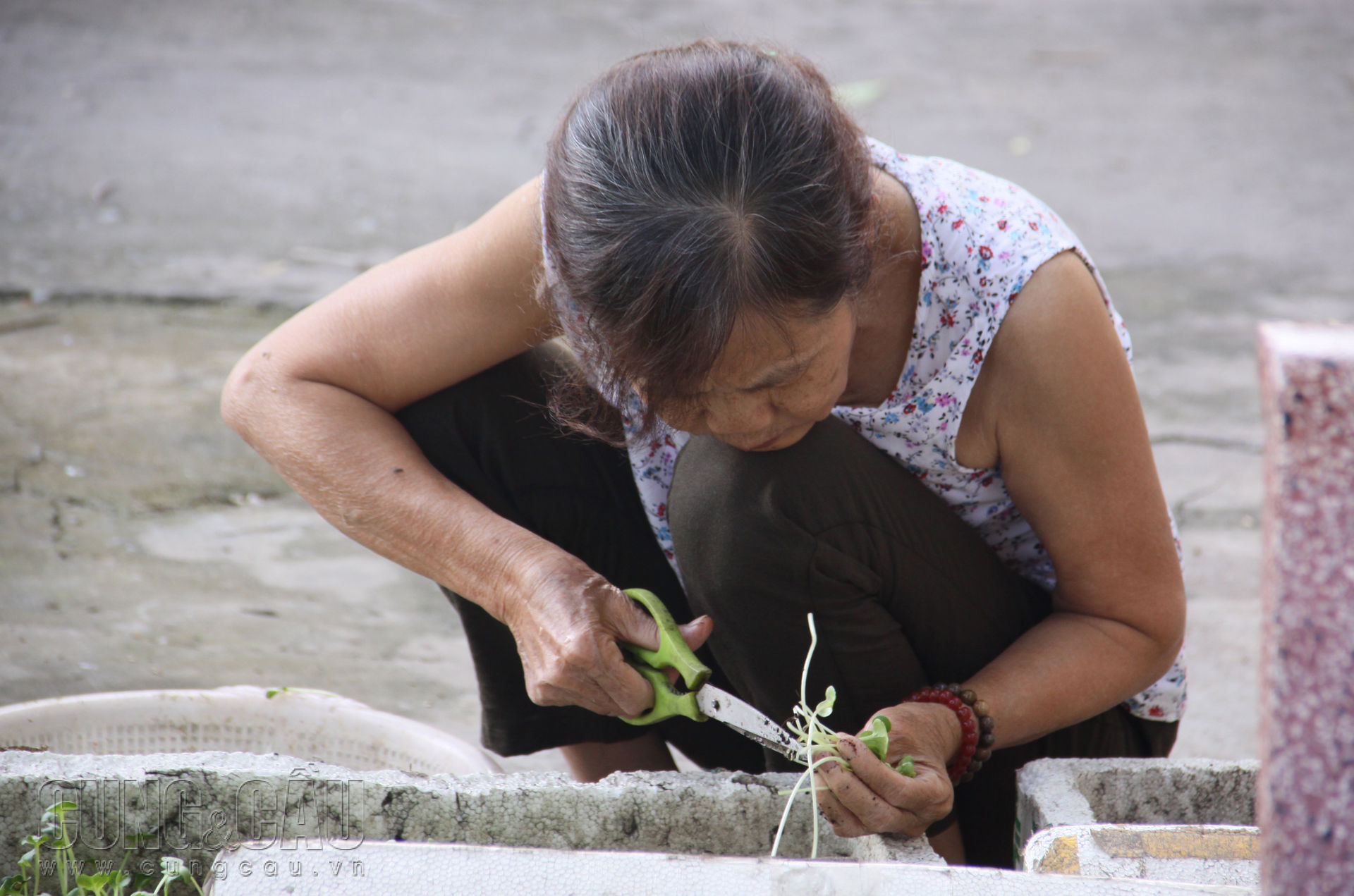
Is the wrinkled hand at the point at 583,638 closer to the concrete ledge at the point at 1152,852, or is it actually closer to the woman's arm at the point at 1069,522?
the woman's arm at the point at 1069,522

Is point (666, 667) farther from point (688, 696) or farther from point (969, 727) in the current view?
point (969, 727)

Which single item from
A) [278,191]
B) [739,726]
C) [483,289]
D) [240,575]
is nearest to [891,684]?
[739,726]

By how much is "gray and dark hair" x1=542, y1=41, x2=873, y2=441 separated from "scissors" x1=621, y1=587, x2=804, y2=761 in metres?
0.29

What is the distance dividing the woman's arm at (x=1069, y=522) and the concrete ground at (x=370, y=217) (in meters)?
0.43

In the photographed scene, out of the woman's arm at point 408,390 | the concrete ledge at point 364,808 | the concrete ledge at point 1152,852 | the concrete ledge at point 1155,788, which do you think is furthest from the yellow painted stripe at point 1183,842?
the woman's arm at point 408,390

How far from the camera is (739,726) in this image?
1.33m

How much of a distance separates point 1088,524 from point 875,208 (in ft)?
1.54

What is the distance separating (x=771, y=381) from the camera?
1.23 metres

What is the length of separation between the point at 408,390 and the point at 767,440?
1.84ft

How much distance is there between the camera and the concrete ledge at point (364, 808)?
4.32ft

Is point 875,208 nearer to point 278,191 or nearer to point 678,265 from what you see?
point 678,265

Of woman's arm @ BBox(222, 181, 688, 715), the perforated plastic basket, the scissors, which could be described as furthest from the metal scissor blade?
the perforated plastic basket

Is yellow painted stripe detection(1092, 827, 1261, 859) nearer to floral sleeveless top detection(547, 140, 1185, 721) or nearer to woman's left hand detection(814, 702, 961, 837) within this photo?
woman's left hand detection(814, 702, 961, 837)

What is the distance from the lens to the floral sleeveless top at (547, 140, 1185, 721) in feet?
4.53
